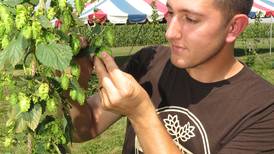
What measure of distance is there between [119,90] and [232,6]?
723 millimetres

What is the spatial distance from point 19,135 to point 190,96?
2.96 ft

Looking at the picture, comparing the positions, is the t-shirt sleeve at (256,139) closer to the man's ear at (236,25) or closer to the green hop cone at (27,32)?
the man's ear at (236,25)

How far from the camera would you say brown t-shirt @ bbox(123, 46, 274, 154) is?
2410mm

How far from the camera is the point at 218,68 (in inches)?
101

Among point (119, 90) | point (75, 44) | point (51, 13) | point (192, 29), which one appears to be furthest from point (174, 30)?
point (51, 13)

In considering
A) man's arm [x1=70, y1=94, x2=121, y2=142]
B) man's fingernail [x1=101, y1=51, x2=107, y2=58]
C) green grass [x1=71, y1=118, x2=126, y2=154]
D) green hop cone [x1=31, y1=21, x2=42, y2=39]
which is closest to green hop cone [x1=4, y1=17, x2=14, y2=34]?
green hop cone [x1=31, y1=21, x2=42, y2=39]

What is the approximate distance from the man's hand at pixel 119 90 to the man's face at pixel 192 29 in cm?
30

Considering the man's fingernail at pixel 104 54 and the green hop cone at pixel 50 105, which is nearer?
the green hop cone at pixel 50 105

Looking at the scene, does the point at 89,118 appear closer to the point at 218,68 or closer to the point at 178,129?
the point at 178,129

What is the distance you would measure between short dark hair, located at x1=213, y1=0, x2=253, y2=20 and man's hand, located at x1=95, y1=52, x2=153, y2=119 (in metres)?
0.56

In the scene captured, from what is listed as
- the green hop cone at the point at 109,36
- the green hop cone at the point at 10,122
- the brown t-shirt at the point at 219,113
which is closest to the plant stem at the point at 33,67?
the green hop cone at the point at 10,122

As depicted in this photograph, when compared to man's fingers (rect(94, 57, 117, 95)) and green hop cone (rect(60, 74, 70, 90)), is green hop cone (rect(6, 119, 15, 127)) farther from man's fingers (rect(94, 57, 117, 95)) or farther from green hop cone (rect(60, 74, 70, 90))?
man's fingers (rect(94, 57, 117, 95))

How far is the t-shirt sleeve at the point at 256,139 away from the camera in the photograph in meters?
2.38

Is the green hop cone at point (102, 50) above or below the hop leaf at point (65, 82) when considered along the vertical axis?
above
